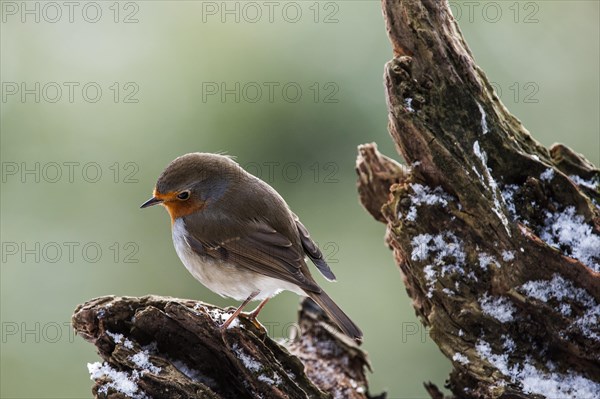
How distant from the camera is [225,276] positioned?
4012 mm

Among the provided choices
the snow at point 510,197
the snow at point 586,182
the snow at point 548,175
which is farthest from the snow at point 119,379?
the snow at point 586,182

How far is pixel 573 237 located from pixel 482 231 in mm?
433

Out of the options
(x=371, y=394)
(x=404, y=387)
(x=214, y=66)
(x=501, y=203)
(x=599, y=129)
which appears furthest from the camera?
(x=599, y=129)

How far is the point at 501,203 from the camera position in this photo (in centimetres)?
334

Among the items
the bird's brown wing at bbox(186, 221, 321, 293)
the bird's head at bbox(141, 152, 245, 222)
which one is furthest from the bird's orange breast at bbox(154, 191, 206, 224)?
the bird's brown wing at bbox(186, 221, 321, 293)

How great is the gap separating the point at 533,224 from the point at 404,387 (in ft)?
4.52

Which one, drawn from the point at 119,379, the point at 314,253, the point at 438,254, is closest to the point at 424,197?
the point at 438,254

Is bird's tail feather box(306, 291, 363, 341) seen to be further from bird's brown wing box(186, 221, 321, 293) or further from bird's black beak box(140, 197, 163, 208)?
bird's black beak box(140, 197, 163, 208)

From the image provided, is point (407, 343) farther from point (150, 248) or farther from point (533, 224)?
point (150, 248)

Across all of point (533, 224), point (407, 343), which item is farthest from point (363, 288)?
point (533, 224)

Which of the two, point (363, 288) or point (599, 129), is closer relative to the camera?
point (363, 288)

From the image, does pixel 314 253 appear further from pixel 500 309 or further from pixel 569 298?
pixel 569 298

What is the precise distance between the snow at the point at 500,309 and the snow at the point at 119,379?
1.54 meters

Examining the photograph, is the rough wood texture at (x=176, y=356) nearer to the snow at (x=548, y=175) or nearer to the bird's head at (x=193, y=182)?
the bird's head at (x=193, y=182)
